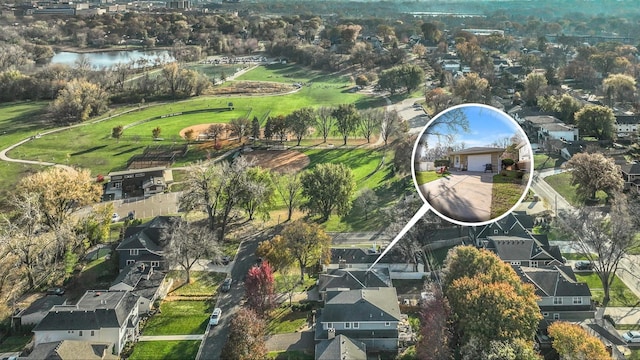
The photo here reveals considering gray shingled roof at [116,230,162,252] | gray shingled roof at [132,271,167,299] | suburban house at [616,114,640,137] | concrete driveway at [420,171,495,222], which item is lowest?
gray shingled roof at [132,271,167,299]

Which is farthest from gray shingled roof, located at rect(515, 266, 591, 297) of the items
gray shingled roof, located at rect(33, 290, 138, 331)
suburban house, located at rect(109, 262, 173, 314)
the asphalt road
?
gray shingled roof, located at rect(33, 290, 138, 331)

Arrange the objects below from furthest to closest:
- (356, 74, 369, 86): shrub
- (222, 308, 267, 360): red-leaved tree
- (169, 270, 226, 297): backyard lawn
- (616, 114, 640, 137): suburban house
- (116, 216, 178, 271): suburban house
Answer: (356, 74, 369, 86): shrub → (616, 114, 640, 137): suburban house → (116, 216, 178, 271): suburban house → (169, 270, 226, 297): backyard lawn → (222, 308, 267, 360): red-leaved tree

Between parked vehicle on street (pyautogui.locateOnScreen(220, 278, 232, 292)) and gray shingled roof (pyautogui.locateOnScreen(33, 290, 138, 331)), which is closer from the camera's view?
gray shingled roof (pyautogui.locateOnScreen(33, 290, 138, 331))

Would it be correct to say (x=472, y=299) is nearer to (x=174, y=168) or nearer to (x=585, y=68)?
(x=174, y=168)

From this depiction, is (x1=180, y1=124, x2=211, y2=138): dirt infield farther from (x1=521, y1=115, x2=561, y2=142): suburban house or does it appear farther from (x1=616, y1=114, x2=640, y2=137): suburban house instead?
(x1=616, y1=114, x2=640, y2=137): suburban house

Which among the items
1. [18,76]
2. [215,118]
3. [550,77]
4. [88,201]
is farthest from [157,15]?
[88,201]

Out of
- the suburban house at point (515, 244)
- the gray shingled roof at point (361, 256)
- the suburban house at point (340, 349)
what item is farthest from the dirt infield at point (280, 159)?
the suburban house at point (340, 349)

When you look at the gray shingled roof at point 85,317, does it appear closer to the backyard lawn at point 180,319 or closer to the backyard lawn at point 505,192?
the backyard lawn at point 180,319
